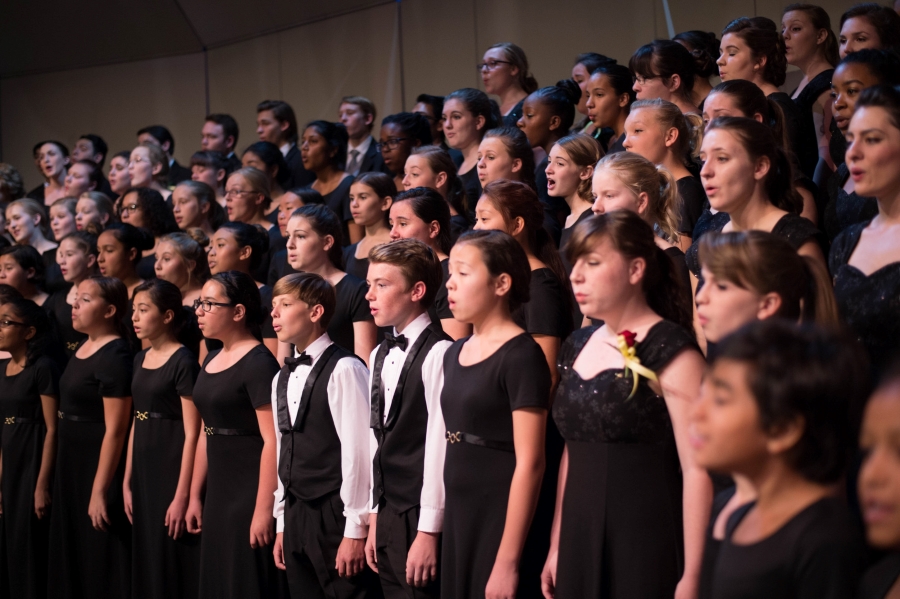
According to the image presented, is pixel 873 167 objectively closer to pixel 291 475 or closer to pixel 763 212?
pixel 763 212

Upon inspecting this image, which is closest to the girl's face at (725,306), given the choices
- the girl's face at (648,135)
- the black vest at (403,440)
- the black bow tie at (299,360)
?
the black vest at (403,440)

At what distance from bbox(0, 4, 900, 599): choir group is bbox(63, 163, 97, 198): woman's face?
29.1 inches

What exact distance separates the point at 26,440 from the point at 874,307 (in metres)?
3.66

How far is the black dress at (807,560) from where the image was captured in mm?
1426

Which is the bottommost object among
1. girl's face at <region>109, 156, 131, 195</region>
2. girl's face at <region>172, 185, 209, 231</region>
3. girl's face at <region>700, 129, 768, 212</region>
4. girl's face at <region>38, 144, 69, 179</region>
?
girl's face at <region>700, 129, 768, 212</region>

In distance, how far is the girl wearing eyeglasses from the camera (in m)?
4.23

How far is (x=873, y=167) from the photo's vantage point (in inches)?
84.4

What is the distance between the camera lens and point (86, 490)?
4066 mm

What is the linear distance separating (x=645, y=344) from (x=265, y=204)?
10.9ft

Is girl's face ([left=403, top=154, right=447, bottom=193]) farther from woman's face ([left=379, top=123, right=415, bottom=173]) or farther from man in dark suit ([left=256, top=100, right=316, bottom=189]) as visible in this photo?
man in dark suit ([left=256, top=100, right=316, bottom=189])

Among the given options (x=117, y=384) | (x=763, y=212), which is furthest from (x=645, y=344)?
(x=117, y=384)

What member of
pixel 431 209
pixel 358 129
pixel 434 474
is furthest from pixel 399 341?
pixel 358 129

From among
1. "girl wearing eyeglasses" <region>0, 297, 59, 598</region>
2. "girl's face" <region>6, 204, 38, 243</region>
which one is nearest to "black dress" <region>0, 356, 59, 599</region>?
"girl wearing eyeglasses" <region>0, 297, 59, 598</region>

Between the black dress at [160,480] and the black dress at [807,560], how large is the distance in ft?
8.53
